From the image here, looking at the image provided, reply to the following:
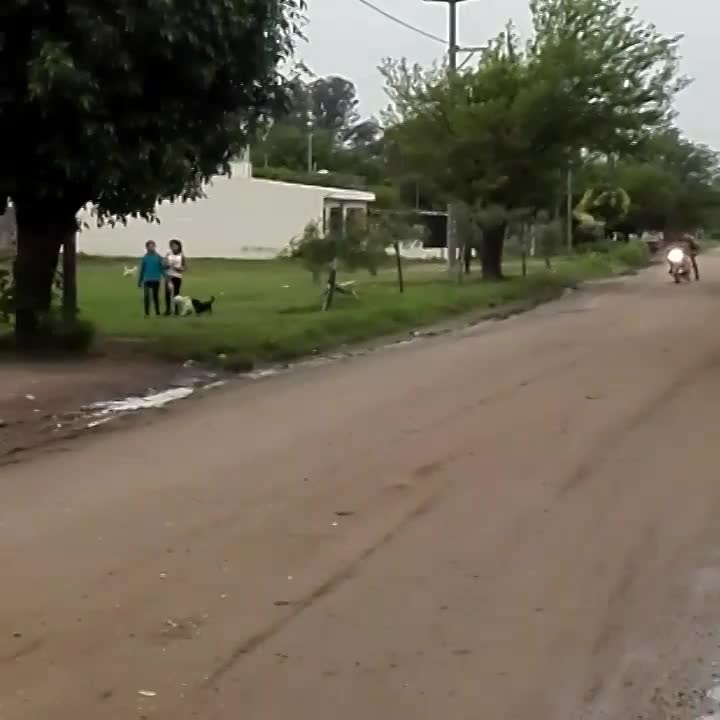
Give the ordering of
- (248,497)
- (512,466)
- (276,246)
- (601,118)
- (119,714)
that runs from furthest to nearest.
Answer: (276,246), (601,118), (512,466), (248,497), (119,714)

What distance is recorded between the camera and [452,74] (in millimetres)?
39531

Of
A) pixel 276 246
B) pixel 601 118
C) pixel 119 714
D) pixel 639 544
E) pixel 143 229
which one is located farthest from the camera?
pixel 276 246

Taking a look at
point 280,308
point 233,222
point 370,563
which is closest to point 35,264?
point 280,308

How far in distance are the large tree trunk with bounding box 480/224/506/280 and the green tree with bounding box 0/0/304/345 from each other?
879 inches

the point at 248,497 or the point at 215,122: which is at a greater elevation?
the point at 215,122

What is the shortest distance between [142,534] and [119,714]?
303 centimetres

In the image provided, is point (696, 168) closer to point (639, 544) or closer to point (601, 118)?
point (601, 118)

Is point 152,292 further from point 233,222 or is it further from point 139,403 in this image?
point 233,222

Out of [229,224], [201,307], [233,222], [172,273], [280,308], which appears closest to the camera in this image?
[201,307]

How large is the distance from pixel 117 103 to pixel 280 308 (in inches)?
474

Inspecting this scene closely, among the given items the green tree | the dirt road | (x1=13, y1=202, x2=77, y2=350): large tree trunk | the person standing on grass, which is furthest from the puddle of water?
the person standing on grass

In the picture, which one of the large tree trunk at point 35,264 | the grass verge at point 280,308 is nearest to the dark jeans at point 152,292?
the grass verge at point 280,308

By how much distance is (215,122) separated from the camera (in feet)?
57.0

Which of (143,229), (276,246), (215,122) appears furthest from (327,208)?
(215,122)
